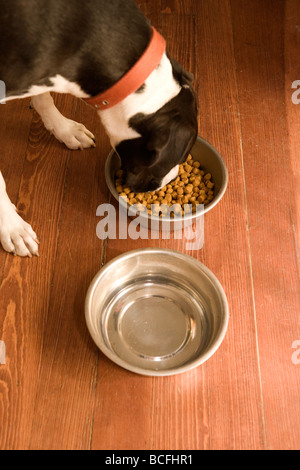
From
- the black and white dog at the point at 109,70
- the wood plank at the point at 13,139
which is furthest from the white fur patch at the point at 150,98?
the wood plank at the point at 13,139

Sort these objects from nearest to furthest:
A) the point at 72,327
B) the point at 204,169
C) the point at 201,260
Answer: the point at 72,327, the point at 201,260, the point at 204,169

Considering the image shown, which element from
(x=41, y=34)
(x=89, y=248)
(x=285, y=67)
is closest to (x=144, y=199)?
(x=89, y=248)

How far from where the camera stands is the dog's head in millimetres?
1389

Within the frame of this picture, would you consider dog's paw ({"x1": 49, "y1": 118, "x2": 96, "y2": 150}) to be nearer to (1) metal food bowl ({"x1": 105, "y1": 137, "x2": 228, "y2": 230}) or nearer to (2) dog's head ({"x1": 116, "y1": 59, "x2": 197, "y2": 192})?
(1) metal food bowl ({"x1": 105, "y1": 137, "x2": 228, "y2": 230})

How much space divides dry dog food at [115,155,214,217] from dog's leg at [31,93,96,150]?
22 centimetres

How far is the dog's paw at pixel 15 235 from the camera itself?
1.62 meters

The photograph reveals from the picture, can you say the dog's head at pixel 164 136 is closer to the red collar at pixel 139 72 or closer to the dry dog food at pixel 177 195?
the red collar at pixel 139 72

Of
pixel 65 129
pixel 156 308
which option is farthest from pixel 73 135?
pixel 156 308

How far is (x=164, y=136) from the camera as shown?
1395 millimetres

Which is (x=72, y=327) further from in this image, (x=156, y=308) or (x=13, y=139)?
(x=13, y=139)

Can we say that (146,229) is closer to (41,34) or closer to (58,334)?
(58,334)

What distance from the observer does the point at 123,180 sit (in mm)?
1715

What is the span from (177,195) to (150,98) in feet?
1.53

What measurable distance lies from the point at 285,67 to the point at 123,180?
3.25 feet
